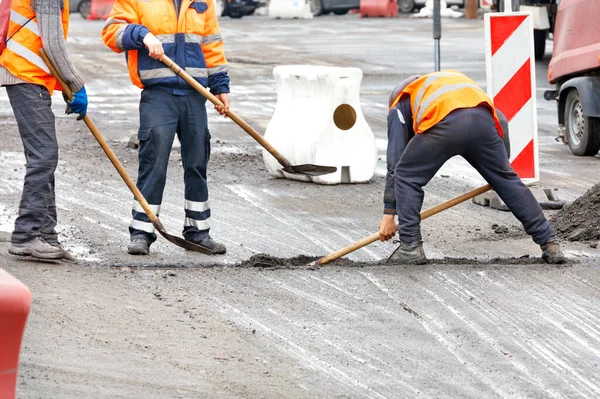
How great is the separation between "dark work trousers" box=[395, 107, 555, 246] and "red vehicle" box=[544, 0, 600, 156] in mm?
4603

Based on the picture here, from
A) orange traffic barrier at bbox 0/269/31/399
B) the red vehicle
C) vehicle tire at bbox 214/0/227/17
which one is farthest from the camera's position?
vehicle tire at bbox 214/0/227/17

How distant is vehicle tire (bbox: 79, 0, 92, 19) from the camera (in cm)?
3694

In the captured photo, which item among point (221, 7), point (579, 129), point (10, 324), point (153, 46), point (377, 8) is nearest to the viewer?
point (10, 324)

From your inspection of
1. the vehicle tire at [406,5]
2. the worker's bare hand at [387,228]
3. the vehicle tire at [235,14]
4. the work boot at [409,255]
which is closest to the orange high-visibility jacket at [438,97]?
the worker's bare hand at [387,228]

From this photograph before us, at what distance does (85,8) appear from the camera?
3700 centimetres

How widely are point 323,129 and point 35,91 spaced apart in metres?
3.69

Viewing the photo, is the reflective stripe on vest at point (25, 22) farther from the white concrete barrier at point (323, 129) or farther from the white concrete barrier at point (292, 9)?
the white concrete barrier at point (292, 9)

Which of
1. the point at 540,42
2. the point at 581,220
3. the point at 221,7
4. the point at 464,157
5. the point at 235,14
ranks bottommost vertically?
the point at 235,14

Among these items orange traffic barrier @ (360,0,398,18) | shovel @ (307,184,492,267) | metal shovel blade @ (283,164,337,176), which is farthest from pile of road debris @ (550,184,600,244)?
orange traffic barrier @ (360,0,398,18)

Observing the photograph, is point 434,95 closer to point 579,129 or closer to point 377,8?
point 579,129

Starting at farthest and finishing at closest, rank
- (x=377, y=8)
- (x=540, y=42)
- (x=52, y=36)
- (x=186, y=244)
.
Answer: (x=377, y=8)
(x=540, y=42)
(x=186, y=244)
(x=52, y=36)

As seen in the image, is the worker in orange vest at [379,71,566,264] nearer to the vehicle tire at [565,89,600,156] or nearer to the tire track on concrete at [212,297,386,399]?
the tire track on concrete at [212,297,386,399]

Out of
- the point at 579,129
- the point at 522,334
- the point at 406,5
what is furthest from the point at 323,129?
the point at 406,5

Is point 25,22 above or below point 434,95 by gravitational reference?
above
